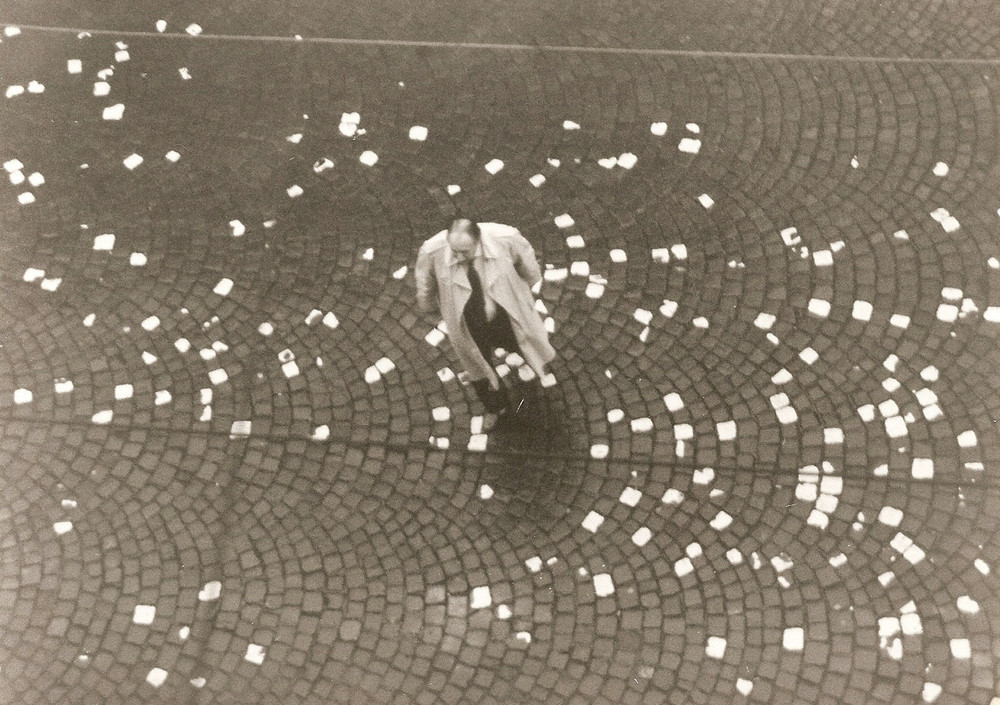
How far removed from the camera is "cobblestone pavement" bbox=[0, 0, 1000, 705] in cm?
548

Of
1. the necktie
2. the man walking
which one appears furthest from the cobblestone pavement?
the necktie

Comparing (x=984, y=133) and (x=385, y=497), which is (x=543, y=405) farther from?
(x=984, y=133)

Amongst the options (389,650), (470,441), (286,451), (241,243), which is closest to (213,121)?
(241,243)

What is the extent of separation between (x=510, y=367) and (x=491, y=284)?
1048mm

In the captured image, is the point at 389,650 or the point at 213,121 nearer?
the point at 389,650

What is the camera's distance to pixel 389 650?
18.0ft

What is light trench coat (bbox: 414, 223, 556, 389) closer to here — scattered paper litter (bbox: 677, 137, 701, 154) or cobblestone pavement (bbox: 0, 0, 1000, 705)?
cobblestone pavement (bbox: 0, 0, 1000, 705)

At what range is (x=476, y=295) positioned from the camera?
18.6 ft

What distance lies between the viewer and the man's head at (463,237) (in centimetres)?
527

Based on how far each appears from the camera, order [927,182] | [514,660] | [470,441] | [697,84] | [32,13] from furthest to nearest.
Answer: [32,13] → [697,84] → [927,182] → [470,441] → [514,660]

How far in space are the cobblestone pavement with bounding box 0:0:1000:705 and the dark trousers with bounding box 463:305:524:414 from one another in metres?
0.17

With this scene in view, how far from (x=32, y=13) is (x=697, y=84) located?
557 centimetres

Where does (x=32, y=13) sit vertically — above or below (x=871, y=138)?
below

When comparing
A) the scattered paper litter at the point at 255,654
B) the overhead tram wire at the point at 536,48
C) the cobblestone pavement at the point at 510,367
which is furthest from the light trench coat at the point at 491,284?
the overhead tram wire at the point at 536,48
